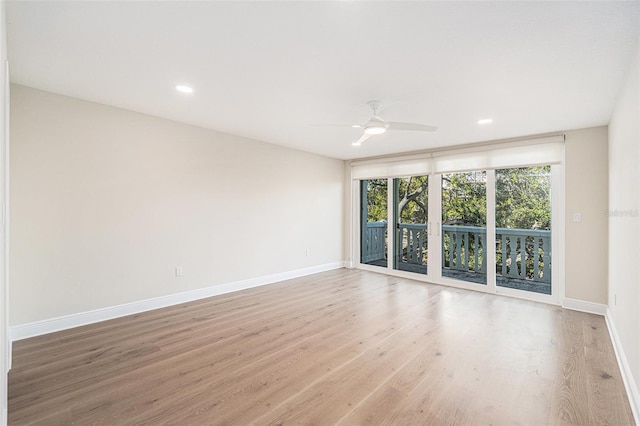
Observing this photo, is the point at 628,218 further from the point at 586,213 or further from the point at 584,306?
the point at 584,306

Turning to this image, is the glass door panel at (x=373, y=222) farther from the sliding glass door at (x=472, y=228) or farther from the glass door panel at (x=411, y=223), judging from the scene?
the glass door panel at (x=411, y=223)

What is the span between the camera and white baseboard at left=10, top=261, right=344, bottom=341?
288cm

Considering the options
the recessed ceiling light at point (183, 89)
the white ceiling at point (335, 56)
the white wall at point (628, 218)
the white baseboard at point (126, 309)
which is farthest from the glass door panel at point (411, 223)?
the recessed ceiling light at point (183, 89)

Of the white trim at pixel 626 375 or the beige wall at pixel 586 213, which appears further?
the beige wall at pixel 586 213

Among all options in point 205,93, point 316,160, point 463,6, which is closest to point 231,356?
point 205,93

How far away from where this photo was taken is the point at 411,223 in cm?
560

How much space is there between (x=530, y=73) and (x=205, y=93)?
9.39 ft

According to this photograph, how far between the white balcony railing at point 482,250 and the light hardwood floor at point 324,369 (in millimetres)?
792

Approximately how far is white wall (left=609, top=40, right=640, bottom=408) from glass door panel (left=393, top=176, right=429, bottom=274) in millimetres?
2620

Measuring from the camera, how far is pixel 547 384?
2.20m

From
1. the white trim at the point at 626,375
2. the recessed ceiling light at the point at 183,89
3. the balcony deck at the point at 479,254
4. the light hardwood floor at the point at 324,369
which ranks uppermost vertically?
the recessed ceiling light at the point at 183,89

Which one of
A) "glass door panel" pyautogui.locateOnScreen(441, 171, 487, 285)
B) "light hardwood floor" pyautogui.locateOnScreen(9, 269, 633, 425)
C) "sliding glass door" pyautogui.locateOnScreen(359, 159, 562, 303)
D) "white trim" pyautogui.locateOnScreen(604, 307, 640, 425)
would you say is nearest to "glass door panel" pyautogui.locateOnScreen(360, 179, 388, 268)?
"sliding glass door" pyautogui.locateOnScreen(359, 159, 562, 303)

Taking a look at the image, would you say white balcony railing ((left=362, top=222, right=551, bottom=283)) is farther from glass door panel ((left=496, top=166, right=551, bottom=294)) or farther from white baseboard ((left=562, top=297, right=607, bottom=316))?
white baseboard ((left=562, top=297, right=607, bottom=316))

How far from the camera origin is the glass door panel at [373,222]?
6.03 m
